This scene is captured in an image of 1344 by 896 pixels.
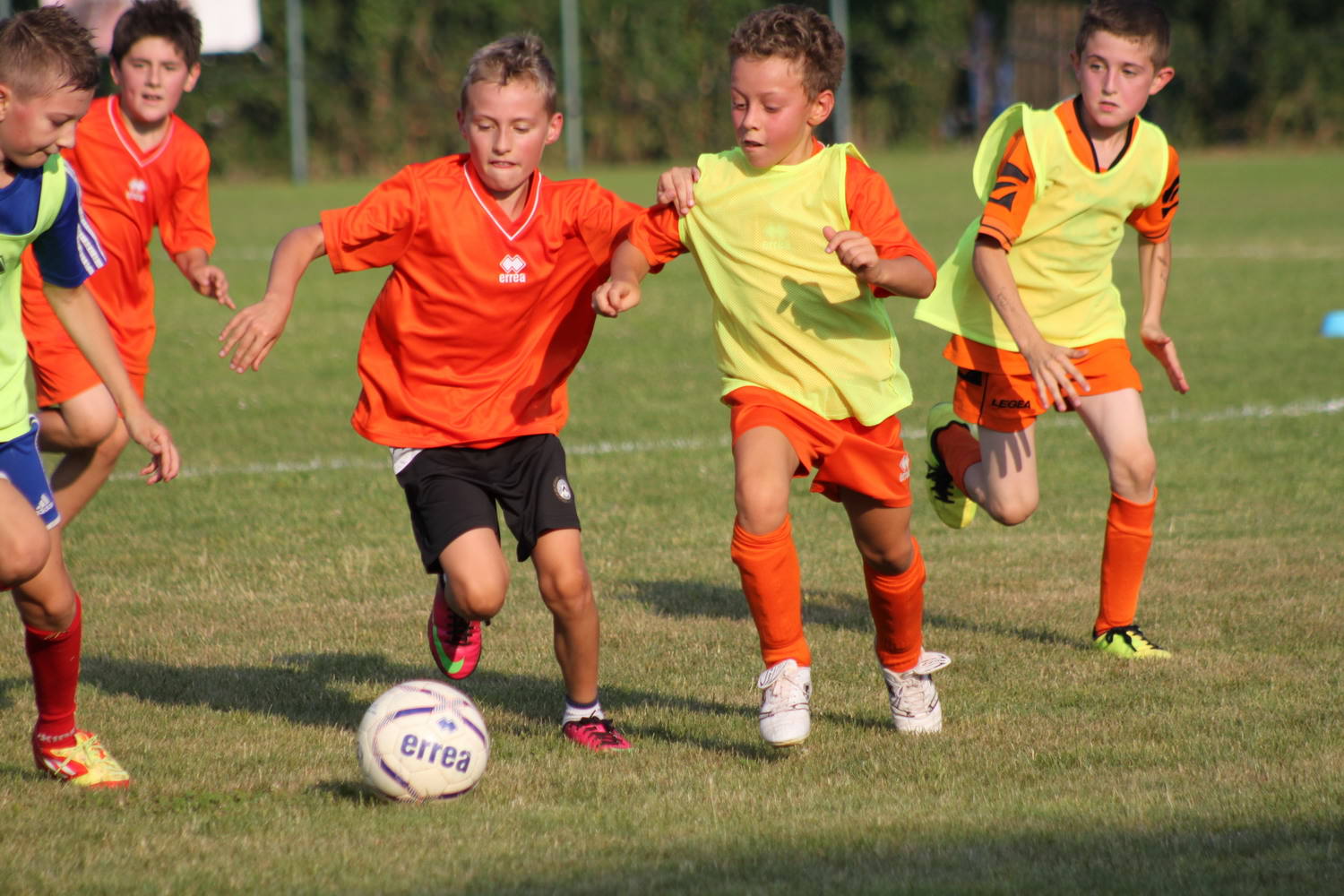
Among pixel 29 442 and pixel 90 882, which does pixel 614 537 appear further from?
pixel 90 882

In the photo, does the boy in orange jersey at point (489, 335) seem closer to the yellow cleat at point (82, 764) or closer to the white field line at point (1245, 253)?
the yellow cleat at point (82, 764)

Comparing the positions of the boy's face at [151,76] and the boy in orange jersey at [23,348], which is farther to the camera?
the boy's face at [151,76]

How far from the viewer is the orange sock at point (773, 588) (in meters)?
4.42

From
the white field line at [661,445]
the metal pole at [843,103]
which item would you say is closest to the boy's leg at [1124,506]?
the white field line at [661,445]

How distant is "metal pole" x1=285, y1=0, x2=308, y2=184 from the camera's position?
3238 centimetres

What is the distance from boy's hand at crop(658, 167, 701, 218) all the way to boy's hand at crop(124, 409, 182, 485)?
1440 mm

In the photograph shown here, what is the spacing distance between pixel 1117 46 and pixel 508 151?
2.05 meters

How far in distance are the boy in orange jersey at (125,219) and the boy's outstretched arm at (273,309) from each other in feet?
5.92

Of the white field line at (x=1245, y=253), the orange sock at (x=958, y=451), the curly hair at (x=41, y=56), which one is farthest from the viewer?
the white field line at (x=1245, y=253)

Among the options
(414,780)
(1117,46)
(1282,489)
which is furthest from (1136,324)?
(414,780)

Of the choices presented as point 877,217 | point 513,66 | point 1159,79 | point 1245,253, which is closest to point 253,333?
point 513,66

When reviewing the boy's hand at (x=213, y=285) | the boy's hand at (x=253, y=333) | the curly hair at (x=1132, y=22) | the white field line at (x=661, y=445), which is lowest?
the white field line at (x=661, y=445)

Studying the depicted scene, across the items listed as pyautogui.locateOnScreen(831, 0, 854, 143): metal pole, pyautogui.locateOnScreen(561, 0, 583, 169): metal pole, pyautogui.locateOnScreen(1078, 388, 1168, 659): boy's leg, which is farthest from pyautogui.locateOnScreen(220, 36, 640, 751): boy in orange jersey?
pyautogui.locateOnScreen(831, 0, 854, 143): metal pole

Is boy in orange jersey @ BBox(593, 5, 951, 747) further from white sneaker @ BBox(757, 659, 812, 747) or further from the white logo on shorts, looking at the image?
the white logo on shorts
